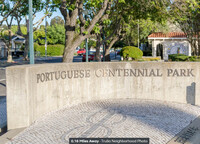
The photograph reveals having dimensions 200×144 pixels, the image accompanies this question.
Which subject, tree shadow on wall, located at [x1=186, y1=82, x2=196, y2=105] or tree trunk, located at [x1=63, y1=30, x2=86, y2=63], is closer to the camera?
tree shadow on wall, located at [x1=186, y1=82, x2=196, y2=105]

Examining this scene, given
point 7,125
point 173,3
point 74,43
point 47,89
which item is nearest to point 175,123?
point 47,89

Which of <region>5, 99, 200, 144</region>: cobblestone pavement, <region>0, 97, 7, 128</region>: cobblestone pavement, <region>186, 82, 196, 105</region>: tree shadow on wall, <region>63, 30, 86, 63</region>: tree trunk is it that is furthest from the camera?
<region>63, 30, 86, 63</region>: tree trunk

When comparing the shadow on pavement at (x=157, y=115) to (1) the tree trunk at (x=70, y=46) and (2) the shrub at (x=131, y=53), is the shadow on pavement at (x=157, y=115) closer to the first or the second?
(1) the tree trunk at (x=70, y=46)

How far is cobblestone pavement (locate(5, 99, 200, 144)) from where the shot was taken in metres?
5.83

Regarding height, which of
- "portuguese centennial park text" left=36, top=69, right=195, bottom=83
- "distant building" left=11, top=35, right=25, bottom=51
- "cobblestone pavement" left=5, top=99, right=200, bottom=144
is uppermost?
"distant building" left=11, top=35, right=25, bottom=51

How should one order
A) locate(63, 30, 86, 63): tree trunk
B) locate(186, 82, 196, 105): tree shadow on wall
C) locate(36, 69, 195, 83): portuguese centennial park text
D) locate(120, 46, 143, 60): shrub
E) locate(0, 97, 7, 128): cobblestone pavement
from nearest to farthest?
locate(0, 97, 7, 128): cobblestone pavement → locate(36, 69, 195, 83): portuguese centennial park text → locate(186, 82, 196, 105): tree shadow on wall → locate(63, 30, 86, 63): tree trunk → locate(120, 46, 143, 60): shrub

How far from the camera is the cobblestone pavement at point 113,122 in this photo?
5.83 m

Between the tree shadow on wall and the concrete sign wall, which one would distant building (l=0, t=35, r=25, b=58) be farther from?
the tree shadow on wall

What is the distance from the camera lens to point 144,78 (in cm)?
966

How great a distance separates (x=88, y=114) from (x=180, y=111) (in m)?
2.93

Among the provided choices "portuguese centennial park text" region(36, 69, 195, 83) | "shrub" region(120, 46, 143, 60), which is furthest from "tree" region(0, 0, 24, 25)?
"portuguese centennial park text" region(36, 69, 195, 83)

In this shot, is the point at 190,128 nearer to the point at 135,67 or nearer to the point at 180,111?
the point at 180,111
